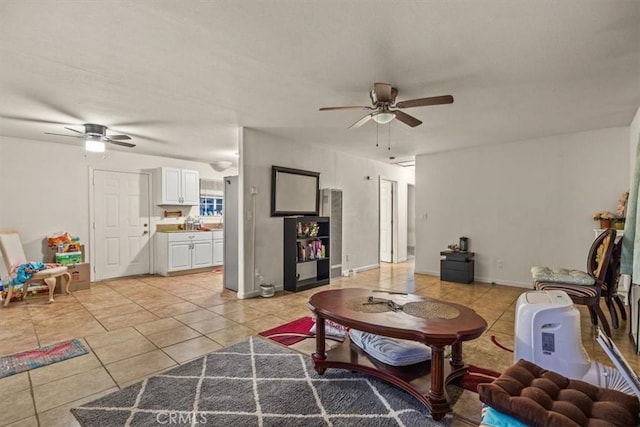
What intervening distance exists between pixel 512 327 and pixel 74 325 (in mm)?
4700

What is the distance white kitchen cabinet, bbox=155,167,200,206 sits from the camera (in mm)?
6359

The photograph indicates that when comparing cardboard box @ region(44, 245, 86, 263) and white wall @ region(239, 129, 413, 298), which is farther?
cardboard box @ region(44, 245, 86, 263)

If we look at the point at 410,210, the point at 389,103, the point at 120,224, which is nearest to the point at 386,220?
the point at 410,210

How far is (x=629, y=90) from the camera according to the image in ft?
10.3

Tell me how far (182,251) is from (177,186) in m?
1.36

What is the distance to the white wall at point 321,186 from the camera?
4605 millimetres

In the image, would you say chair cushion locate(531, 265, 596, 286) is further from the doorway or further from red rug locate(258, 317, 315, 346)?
the doorway

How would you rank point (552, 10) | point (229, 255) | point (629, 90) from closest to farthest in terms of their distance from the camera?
point (552, 10)
point (629, 90)
point (229, 255)

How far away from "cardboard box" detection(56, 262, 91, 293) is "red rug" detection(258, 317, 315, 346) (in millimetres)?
3765

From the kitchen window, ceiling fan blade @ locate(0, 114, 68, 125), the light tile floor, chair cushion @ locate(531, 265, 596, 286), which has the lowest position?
the light tile floor

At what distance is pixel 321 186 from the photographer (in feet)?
19.1

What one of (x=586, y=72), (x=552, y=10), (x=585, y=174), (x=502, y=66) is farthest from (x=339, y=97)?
(x=585, y=174)

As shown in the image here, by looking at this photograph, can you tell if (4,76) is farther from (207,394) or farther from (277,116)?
(207,394)

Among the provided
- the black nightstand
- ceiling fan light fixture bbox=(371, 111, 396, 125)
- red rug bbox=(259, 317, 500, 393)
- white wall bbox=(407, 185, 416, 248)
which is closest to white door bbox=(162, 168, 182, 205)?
red rug bbox=(259, 317, 500, 393)
